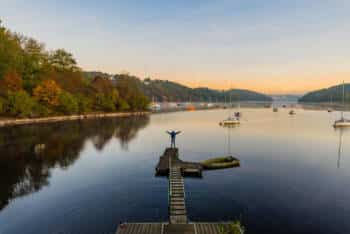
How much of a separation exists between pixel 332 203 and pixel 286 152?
743 inches

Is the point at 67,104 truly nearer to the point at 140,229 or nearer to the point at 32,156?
the point at 32,156

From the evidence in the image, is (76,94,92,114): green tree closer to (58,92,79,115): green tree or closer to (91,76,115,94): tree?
(58,92,79,115): green tree

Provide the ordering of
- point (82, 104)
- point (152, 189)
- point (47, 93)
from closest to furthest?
point (152, 189)
point (47, 93)
point (82, 104)

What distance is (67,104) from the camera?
8169 centimetres

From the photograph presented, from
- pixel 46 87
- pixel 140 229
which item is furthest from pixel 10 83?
pixel 140 229

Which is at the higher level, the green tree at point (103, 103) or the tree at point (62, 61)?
the tree at point (62, 61)

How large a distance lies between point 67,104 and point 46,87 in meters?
8.74

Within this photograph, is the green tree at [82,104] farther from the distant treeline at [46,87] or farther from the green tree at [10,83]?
the green tree at [10,83]

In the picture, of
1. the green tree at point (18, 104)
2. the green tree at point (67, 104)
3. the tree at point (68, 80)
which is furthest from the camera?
the tree at point (68, 80)

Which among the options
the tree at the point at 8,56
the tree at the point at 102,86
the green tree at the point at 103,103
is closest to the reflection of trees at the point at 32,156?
the tree at the point at 8,56

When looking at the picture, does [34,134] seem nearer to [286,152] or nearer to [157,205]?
[157,205]

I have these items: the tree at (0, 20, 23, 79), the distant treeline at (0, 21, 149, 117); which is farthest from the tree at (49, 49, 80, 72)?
the tree at (0, 20, 23, 79)

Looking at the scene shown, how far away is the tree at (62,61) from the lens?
4338 inches

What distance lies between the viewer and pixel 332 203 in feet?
63.0
